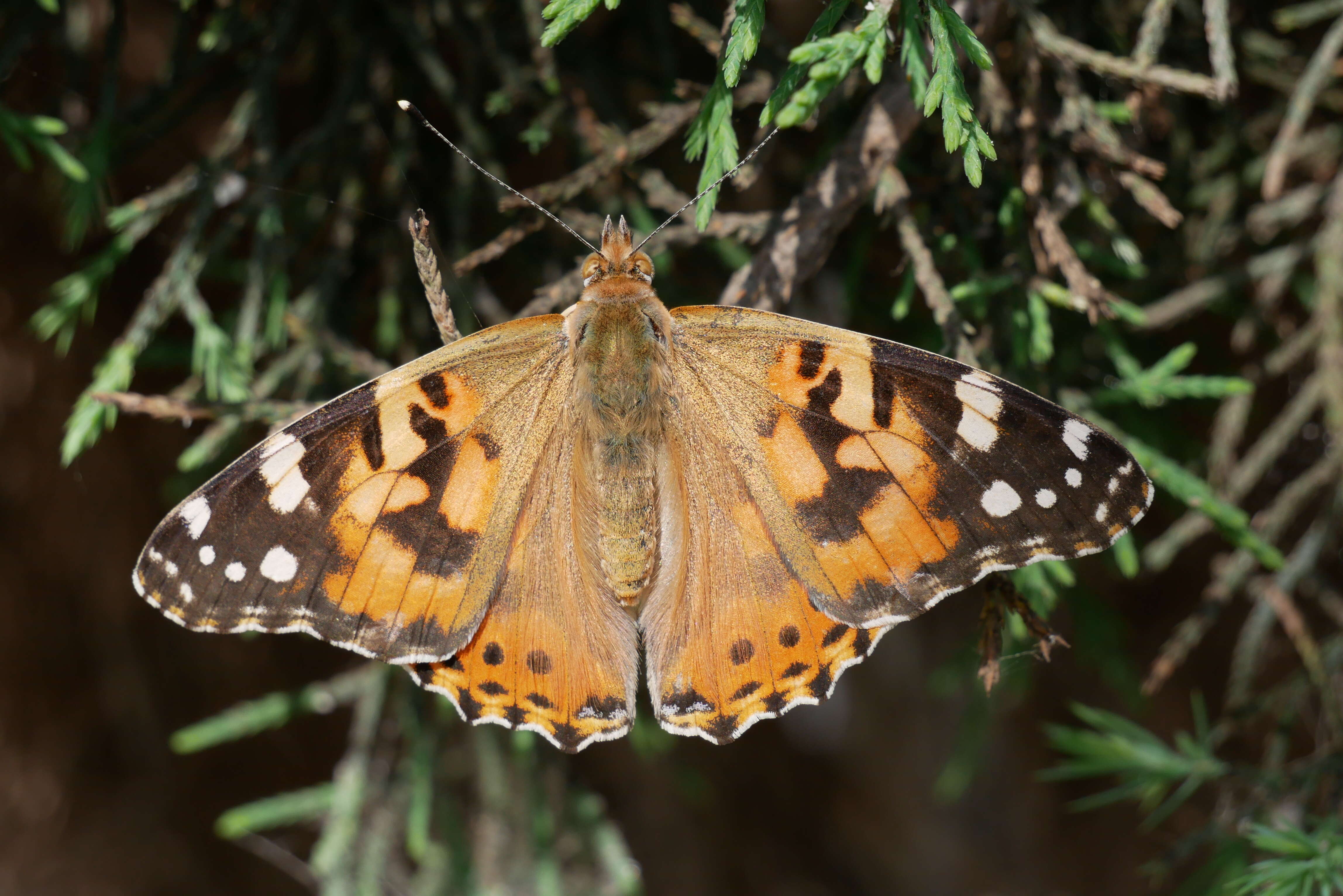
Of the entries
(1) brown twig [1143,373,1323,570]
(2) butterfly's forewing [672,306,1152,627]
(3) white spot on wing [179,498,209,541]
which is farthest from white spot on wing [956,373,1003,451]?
(3) white spot on wing [179,498,209,541]

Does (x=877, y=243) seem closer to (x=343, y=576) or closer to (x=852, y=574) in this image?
(x=852, y=574)

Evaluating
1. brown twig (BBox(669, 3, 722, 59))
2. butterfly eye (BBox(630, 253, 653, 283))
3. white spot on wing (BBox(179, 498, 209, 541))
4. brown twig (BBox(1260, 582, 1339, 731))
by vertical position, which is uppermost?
brown twig (BBox(669, 3, 722, 59))

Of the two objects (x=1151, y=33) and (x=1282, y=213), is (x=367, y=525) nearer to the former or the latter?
(x=1151, y=33)

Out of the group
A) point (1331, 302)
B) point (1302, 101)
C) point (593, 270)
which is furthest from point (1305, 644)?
point (593, 270)

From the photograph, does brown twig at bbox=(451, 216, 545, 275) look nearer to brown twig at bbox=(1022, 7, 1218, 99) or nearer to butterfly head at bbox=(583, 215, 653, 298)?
butterfly head at bbox=(583, 215, 653, 298)

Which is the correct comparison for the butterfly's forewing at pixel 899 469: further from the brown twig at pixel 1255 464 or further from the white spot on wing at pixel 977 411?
the brown twig at pixel 1255 464

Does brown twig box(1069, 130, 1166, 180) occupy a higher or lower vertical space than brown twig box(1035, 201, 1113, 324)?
higher

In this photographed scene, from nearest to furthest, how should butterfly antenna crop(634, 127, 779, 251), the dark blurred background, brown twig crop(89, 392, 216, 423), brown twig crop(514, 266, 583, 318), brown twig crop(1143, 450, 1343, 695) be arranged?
butterfly antenna crop(634, 127, 779, 251) → brown twig crop(89, 392, 216, 423) → brown twig crop(514, 266, 583, 318) → the dark blurred background → brown twig crop(1143, 450, 1343, 695)
